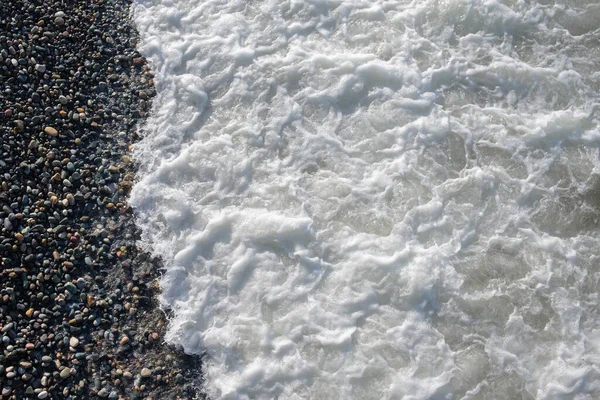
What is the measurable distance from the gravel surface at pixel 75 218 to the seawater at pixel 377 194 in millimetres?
301

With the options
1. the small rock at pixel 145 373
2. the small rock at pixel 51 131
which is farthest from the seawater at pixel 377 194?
the small rock at pixel 51 131

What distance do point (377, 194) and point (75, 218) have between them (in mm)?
3860

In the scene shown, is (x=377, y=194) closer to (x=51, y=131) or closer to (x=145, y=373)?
(x=145, y=373)

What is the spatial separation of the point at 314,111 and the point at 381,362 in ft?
11.7

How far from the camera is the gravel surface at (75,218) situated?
645 centimetres

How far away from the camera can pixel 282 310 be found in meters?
6.74

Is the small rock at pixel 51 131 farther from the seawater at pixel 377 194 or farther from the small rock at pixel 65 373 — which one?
the small rock at pixel 65 373

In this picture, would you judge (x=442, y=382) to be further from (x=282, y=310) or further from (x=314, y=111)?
(x=314, y=111)

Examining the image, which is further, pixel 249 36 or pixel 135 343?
pixel 249 36

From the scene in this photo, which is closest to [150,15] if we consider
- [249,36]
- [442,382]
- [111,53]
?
[111,53]

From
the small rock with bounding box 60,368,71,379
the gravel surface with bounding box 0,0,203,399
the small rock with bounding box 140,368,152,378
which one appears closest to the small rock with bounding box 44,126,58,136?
the gravel surface with bounding box 0,0,203,399

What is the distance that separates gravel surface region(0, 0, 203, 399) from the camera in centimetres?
645

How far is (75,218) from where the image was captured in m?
7.32

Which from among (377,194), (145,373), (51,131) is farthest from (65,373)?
(377,194)
